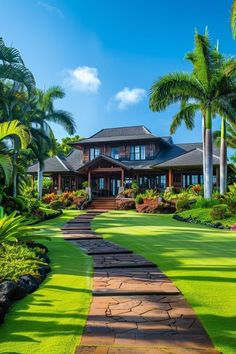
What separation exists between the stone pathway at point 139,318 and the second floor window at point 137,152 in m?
31.6

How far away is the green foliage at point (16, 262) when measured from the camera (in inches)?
256

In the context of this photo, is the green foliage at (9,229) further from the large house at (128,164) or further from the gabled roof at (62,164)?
the gabled roof at (62,164)

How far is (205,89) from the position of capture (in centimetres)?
2431

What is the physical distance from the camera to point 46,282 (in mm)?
6648

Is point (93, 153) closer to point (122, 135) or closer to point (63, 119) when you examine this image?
point (122, 135)

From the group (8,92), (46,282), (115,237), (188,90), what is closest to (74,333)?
(46,282)

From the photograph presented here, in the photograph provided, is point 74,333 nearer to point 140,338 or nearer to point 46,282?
point 140,338

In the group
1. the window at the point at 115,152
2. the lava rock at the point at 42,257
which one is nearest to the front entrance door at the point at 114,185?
the window at the point at 115,152

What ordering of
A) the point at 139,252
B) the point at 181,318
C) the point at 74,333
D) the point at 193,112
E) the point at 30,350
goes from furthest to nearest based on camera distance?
the point at 193,112 < the point at 139,252 < the point at 181,318 < the point at 74,333 < the point at 30,350

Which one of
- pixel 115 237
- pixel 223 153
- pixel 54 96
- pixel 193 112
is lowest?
pixel 115 237

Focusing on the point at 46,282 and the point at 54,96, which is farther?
the point at 54,96

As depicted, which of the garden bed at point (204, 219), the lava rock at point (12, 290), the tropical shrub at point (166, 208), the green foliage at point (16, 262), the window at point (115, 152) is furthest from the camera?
the window at point (115, 152)

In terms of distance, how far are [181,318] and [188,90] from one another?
2147cm

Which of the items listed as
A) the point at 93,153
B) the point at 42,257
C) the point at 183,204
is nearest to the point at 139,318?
the point at 42,257
